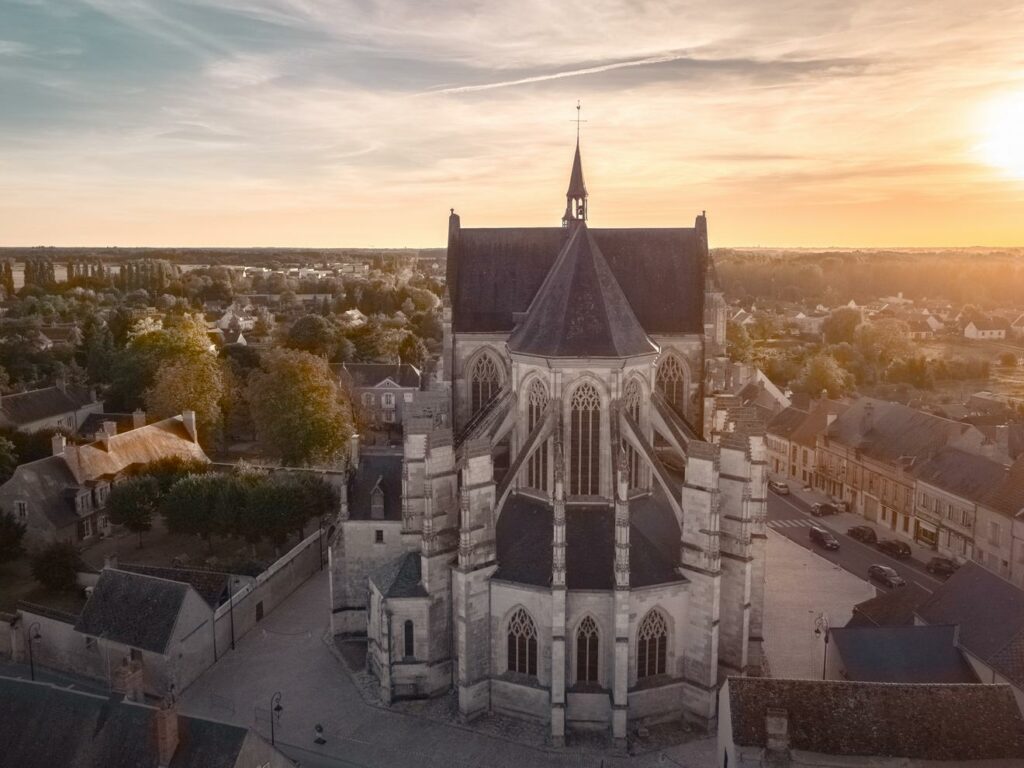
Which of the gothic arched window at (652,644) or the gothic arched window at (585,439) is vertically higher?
the gothic arched window at (585,439)

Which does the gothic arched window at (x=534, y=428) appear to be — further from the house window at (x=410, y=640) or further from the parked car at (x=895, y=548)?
the parked car at (x=895, y=548)

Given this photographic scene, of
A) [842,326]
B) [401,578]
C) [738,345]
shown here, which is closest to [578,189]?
[401,578]

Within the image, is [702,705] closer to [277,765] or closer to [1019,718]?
[1019,718]

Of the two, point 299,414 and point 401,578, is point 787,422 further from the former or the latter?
point 401,578

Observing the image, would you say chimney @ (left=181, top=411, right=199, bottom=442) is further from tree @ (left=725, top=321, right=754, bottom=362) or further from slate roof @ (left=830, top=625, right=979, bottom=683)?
tree @ (left=725, top=321, right=754, bottom=362)

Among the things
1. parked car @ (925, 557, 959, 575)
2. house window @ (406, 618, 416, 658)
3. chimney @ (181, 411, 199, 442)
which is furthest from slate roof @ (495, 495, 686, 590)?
chimney @ (181, 411, 199, 442)

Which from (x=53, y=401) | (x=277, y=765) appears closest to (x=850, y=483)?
(x=277, y=765)

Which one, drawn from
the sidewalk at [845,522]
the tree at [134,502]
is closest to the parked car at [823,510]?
the sidewalk at [845,522]
